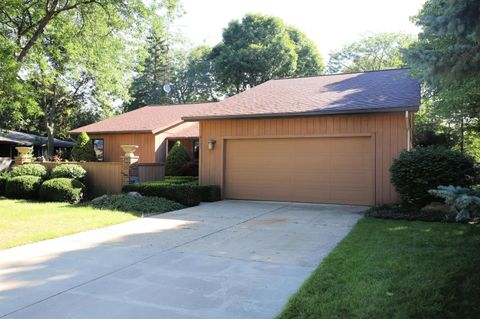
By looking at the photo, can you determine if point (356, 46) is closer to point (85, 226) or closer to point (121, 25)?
point (121, 25)

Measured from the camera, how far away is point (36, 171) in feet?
48.7

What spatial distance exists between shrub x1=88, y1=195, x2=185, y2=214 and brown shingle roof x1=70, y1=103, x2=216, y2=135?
7.35 metres

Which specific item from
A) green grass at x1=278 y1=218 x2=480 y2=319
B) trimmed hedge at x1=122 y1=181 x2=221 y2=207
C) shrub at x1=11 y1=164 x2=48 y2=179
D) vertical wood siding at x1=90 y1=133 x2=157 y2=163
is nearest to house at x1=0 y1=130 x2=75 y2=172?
vertical wood siding at x1=90 y1=133 x2=157 y2=163

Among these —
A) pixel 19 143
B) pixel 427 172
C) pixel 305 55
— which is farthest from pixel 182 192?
pixel 305 55

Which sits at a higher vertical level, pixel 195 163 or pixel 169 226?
pixel 195 163

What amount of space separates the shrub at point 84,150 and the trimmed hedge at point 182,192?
319 inches

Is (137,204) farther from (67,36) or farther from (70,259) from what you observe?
(67,36)

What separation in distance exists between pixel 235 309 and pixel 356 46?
39370 millimetres

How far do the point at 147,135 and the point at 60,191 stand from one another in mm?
7077

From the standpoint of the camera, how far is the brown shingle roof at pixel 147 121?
19.6 metres

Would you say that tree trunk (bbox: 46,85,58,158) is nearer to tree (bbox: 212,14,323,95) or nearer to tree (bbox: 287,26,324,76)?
tree (bbox: 212,14,323,95)

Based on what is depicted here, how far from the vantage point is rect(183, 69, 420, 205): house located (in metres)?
11.3

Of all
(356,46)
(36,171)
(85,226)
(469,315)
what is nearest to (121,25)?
(36,171)

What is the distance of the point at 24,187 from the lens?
1405cm
